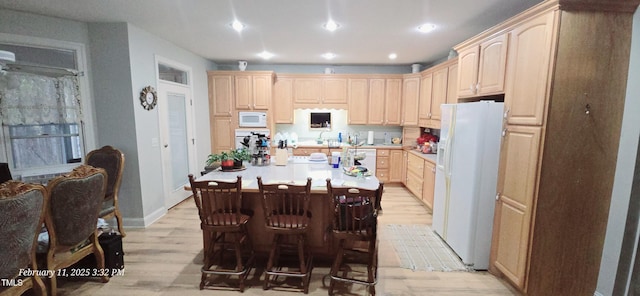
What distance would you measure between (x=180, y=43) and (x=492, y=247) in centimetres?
473

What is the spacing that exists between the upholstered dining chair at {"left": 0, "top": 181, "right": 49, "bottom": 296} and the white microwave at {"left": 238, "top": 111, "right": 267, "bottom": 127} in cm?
358

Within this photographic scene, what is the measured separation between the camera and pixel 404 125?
5.37 m

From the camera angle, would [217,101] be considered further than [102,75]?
Yes

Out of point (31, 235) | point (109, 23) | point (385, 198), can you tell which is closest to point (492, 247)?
point (385, 198)

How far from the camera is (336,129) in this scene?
5.77 m

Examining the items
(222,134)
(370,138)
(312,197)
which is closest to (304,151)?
(370,138)

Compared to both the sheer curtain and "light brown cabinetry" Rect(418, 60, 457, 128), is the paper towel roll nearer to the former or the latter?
"light brown cabinetry" Rect(418, 60, 457, 128)

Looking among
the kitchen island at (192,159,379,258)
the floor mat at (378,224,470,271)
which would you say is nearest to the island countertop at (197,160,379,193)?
the kitchen island at (192,159,379,258)

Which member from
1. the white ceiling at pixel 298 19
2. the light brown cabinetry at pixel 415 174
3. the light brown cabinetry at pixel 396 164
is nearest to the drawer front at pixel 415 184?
the light brown cabinetry at pixel 415 174

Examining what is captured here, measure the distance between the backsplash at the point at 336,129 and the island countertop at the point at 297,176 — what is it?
257 centimetres

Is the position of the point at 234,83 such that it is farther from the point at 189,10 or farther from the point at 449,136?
the point at 449,136

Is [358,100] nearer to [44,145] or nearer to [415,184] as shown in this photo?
[415,184]

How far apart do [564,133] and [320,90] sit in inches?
159

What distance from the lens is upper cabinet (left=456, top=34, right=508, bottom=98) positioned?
235 cm
